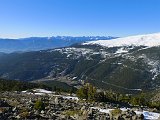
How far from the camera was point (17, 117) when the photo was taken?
35656mm

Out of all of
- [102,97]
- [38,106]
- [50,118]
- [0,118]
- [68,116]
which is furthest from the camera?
[102,97]

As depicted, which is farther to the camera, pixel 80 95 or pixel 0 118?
pixel 80 95

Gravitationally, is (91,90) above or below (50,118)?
below

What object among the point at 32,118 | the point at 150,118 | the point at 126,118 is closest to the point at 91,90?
the point at 150,118

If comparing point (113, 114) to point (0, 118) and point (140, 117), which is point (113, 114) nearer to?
point (140, 117)

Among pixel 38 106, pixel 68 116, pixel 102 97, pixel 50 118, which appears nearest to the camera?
pixel 50 118

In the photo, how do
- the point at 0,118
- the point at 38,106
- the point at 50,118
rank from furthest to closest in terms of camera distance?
the point at 38,106 < the point at 50,118 < the point at 0,118

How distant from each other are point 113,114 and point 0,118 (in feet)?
45.1

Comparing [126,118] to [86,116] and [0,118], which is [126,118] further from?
[0,118]

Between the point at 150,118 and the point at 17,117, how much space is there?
18642mm

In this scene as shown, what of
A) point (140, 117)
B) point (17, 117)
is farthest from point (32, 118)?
point (140, 117)

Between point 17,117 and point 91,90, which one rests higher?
point 17,117

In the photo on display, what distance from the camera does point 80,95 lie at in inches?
2963

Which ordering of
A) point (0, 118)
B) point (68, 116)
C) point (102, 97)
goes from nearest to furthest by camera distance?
point (0, 118), point (68, 116), point (102, 97)
